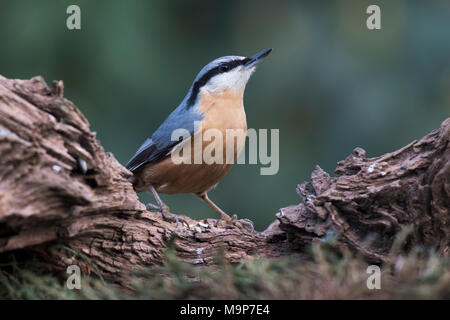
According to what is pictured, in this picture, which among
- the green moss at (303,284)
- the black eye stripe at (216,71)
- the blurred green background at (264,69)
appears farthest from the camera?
the blurred green background at (264,69)

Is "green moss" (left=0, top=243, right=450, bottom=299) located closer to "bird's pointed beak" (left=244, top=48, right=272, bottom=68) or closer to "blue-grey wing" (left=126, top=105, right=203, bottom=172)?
"blue-grey wing" (left=126, top=105, right=203, bottom=172)

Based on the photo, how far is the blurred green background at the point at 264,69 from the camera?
5.05 metres

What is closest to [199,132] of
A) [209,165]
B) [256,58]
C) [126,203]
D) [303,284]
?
[209,165]

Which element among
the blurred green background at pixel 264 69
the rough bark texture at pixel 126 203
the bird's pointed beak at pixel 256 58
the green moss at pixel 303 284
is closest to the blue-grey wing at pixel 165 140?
the bird's pointed beak at pixel 256 58

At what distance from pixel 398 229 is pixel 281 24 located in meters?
3.45

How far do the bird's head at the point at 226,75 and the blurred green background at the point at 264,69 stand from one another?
1119 millimetres

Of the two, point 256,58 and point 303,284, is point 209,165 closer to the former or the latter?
point 256,58

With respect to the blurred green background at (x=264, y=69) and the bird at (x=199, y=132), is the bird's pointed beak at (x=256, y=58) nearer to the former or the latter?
the bird at (x=199, y=132)

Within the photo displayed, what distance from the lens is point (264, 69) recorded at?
19.0ft

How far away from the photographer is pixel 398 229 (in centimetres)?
263

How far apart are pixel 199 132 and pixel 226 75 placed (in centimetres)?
59

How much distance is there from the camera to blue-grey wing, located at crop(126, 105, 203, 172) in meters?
3.83

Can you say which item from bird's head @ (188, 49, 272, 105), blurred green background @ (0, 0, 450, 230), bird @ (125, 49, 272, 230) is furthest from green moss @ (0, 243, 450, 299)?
blurred green background @ (0, 0, 450, 230)
